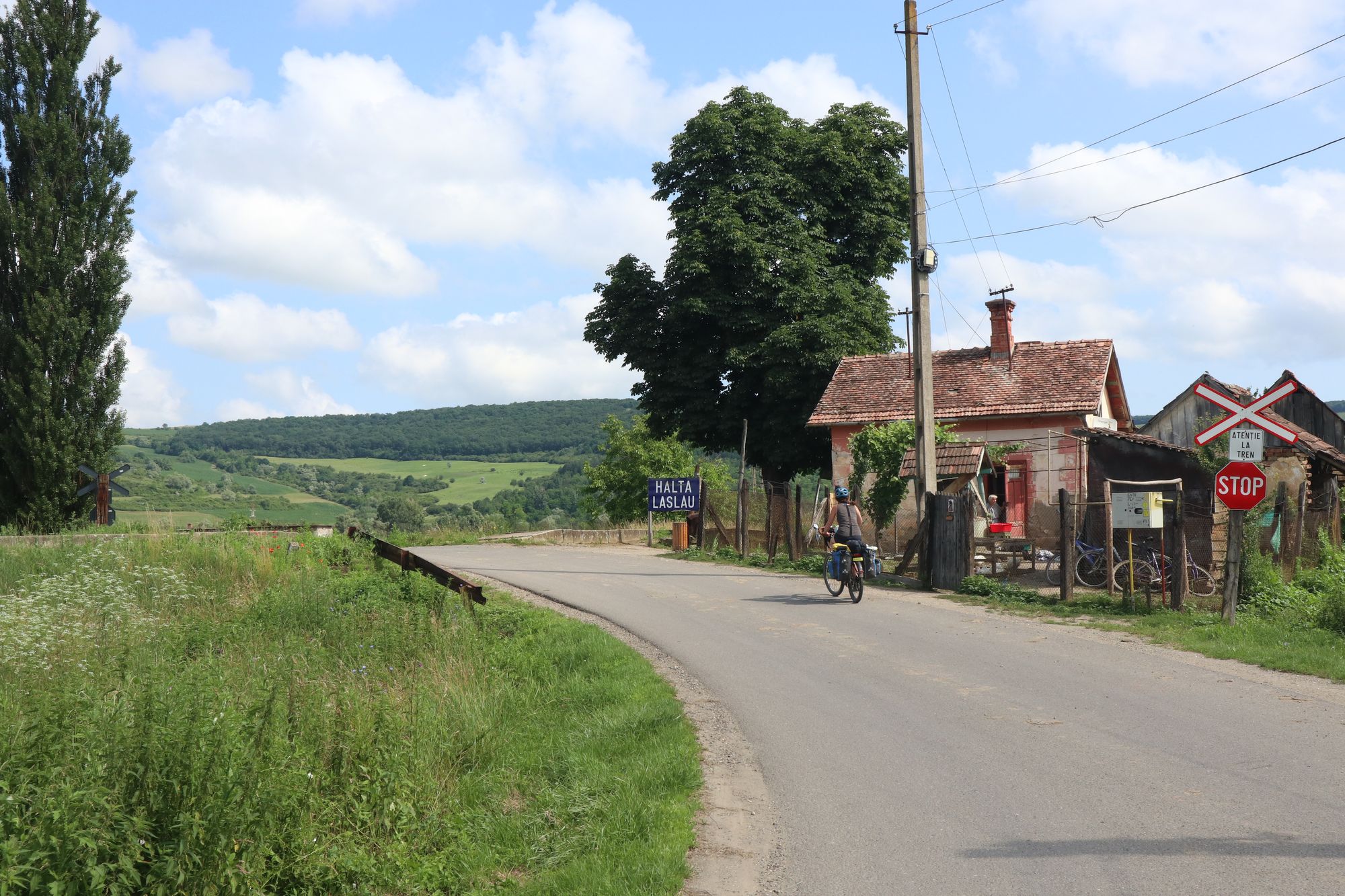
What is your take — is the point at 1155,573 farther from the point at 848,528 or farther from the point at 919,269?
the point at 919,269

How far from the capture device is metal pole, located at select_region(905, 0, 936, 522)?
769 inches

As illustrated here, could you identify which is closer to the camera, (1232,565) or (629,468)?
(1232,565)

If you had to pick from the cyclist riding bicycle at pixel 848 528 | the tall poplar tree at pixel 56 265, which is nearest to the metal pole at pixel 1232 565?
the cyclist riding bicycle at pixel 848 528

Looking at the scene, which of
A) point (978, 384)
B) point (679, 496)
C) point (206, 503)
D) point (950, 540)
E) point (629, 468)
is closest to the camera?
point (950, 540)

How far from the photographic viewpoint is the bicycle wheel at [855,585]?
1714 cm

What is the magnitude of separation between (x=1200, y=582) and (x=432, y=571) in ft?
38.7

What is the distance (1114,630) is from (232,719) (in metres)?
11.1

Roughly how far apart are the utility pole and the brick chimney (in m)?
14.7

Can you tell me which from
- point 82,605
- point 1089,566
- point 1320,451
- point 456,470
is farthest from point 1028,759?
point 456,470

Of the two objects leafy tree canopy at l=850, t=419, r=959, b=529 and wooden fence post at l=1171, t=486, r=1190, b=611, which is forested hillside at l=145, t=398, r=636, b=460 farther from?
wooden fence post at l=1171, t=486, r=1190, b=611

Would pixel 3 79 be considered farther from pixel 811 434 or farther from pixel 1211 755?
pixel 1211 755

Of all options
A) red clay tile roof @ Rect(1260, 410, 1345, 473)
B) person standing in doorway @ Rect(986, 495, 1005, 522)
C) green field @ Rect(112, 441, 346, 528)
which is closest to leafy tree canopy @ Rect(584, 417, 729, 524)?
green field @ Rect(112, 441, 346, 528)

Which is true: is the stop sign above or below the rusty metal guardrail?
above

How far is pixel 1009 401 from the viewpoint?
31453 millimetres
